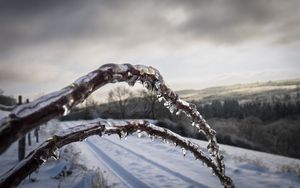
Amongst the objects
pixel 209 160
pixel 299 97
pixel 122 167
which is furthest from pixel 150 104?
pixel 299 97

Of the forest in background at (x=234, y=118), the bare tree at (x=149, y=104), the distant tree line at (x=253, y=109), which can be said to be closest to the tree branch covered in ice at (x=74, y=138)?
the forest in background at (x=234, y=118)

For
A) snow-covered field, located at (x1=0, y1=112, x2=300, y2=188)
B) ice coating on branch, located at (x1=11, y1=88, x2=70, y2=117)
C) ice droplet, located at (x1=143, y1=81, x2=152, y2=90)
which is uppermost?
ice droplet, located at (x1=143, y1=81, x2=152, y2=90)

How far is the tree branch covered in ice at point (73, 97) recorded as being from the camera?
1.63ft

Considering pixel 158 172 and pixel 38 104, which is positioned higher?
pixel 38 104

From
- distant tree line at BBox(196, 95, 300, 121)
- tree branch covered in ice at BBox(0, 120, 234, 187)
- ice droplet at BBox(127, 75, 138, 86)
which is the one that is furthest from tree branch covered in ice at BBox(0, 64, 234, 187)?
distant tree line at BBox(196, 95, 300, 121)

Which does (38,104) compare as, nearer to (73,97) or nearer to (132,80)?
(73,97)

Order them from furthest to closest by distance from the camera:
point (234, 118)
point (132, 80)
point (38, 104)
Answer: point (234, 118) → point (132, 80) → point (38, 104)

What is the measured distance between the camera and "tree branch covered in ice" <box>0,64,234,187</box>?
495 mm

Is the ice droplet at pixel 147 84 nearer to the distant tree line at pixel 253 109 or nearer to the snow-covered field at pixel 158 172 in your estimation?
the snow-covered field at pixel 158 172

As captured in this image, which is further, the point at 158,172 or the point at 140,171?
the point at 140,171

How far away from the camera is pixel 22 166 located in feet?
2.48

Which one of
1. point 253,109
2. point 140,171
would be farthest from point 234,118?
point 140,171

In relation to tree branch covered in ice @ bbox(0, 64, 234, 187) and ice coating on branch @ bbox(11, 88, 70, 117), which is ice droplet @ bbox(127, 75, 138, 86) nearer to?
tree branch covered in ice @ bbox(0, 64, 234, 187)

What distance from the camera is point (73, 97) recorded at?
0.58m
